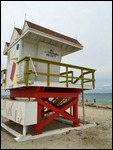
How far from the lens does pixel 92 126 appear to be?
8.46 metres

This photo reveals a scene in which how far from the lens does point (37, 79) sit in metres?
8.08

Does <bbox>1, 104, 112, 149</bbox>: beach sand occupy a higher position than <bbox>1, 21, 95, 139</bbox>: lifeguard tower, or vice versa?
<bbox>1, 21, 95, 139</bbox>: lifeguard tower

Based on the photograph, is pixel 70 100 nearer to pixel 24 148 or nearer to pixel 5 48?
pixel 24 148

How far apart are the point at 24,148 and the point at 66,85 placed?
3.39 meters

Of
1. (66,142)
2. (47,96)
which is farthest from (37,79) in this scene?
(66,142)

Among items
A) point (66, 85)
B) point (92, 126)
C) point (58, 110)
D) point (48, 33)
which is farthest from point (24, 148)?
point (48, 33)

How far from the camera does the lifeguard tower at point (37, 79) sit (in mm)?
6414

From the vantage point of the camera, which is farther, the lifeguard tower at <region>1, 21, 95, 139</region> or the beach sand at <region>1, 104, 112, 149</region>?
the lifeguard tower at <region>1, 21, 95, 139</region>

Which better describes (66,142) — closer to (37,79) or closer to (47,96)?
(47,96)

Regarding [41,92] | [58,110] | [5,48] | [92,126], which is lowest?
[92,126]

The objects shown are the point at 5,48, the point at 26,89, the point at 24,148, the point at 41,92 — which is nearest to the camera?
the point at 24,148

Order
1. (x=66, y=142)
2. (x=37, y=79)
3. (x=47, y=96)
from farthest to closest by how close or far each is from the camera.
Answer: (x=37, y=79) → (x=47, y=96) → (x=66, y=142)

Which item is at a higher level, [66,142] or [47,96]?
[47,96]

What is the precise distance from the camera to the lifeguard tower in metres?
6.41
